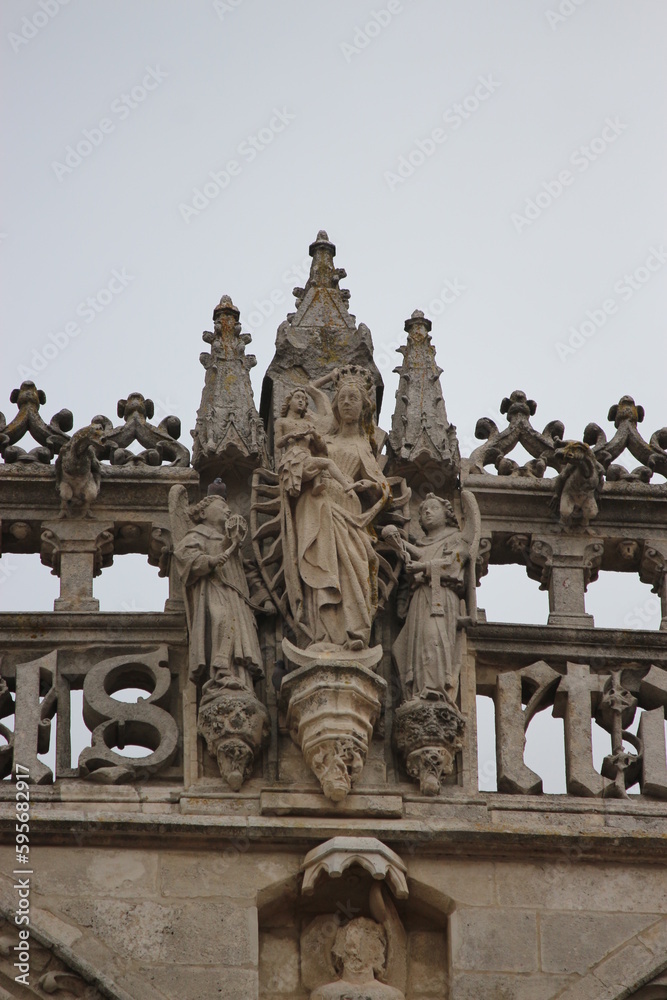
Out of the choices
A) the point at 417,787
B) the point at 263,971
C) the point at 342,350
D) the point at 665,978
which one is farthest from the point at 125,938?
the point at 342,350

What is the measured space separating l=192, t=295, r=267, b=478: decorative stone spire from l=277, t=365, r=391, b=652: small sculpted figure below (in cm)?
27

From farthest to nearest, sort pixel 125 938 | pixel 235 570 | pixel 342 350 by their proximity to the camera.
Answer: pixel 342 350 → pixel 235 570 → pixel 125 938

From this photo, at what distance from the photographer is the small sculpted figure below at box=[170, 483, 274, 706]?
51.2 feet

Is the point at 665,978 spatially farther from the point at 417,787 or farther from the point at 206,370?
the point at 206,370

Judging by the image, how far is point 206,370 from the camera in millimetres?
16984

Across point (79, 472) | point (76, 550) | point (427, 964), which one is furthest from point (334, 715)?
point (79, 472)

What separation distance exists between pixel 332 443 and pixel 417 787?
7.21 feet

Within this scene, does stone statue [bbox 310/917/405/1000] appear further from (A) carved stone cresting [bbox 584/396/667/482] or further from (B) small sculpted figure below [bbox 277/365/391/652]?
(A) carved stone cresting [bbox 584/396/667/482]

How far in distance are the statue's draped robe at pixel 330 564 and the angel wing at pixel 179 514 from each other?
0.63 meters

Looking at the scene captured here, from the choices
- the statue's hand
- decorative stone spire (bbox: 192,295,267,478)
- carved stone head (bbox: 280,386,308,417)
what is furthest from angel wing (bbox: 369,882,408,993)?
carved stone head (bbox: 280,386,308,417)

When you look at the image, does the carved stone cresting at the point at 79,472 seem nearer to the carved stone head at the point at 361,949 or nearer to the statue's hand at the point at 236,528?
the statue's hand at the point at 236,528

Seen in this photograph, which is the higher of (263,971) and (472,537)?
(472,537)

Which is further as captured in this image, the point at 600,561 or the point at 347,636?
the point at 600,561

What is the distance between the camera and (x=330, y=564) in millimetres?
15742
